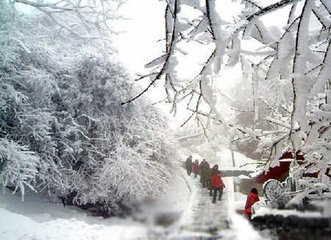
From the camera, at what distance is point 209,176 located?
2083 cm

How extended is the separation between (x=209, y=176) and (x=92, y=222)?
9.08 m

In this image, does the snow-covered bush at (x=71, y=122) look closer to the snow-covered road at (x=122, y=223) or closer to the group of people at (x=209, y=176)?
the snow-covered road at (x=122, y=223)

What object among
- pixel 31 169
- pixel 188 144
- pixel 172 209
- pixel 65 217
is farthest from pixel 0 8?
pixel 188 144

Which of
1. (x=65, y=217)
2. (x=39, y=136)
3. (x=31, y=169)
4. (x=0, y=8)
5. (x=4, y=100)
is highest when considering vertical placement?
(x=0, y=8)

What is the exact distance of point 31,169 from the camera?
10633 mm

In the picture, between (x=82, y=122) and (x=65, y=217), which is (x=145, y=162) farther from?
(x=65, y=217)

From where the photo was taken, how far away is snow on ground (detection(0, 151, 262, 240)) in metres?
5.08

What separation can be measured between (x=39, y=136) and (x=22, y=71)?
7.43 feet

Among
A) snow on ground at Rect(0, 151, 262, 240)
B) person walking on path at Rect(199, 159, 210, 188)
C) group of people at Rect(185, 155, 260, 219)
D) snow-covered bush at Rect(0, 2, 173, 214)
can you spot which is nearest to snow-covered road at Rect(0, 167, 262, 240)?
snow on ground at Rect(0, 151, 262, 240)

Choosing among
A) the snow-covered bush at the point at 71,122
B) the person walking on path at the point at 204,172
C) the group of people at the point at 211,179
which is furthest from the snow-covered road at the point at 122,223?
the person walking on path at the point at 204,172

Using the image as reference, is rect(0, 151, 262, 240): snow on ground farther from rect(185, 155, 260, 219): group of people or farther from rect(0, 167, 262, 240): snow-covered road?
rect(185, 155, 260, 219): group of people

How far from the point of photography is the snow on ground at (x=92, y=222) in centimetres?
508

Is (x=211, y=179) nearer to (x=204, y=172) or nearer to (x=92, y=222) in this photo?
(x=204, y=172)

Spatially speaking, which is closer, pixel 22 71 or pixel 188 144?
pixel 22 71
